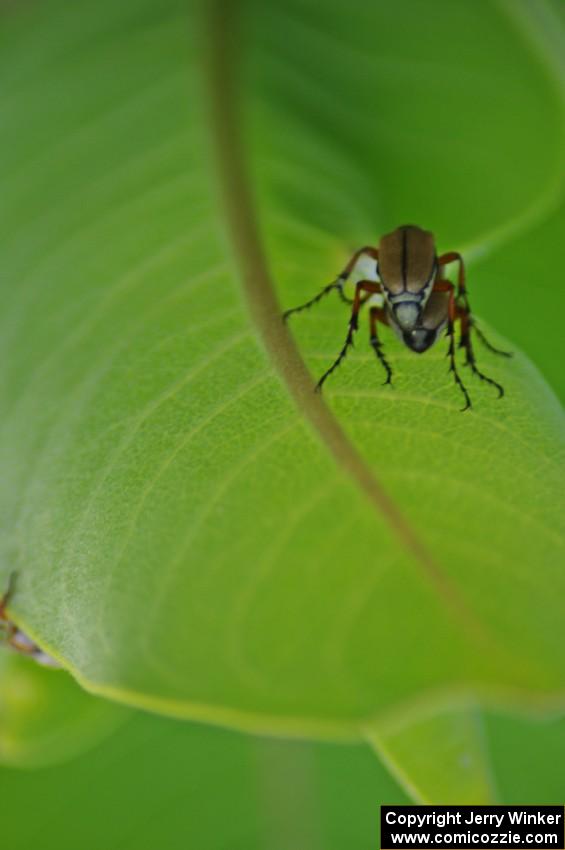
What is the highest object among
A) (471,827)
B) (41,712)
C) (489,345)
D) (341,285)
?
(341,285)

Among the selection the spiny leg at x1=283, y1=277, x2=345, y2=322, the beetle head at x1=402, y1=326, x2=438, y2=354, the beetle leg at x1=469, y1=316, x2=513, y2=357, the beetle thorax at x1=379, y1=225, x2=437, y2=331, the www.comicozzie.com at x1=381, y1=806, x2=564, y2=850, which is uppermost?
the beetle thorax at x1=379, y1=225, x2=437, y2=331

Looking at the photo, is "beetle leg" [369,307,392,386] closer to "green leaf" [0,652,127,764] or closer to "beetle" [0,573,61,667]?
"beetle" [0,573,61,667]

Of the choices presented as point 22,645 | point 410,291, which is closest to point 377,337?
point 410,291

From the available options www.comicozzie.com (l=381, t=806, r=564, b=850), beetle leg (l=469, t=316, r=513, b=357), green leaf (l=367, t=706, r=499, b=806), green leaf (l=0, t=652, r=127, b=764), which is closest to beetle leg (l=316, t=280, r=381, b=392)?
beetle leg (l=469, t=316, r=513, b=357)

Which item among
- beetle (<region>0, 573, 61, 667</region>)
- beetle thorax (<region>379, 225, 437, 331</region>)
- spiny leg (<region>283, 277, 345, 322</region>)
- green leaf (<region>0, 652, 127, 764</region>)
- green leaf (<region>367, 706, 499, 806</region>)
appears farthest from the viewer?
green leaf (<region>0, 652, 127, 764</region>)

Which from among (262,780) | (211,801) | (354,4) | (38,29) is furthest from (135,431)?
(211,801)

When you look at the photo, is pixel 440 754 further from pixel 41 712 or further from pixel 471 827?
pixel 41 712
